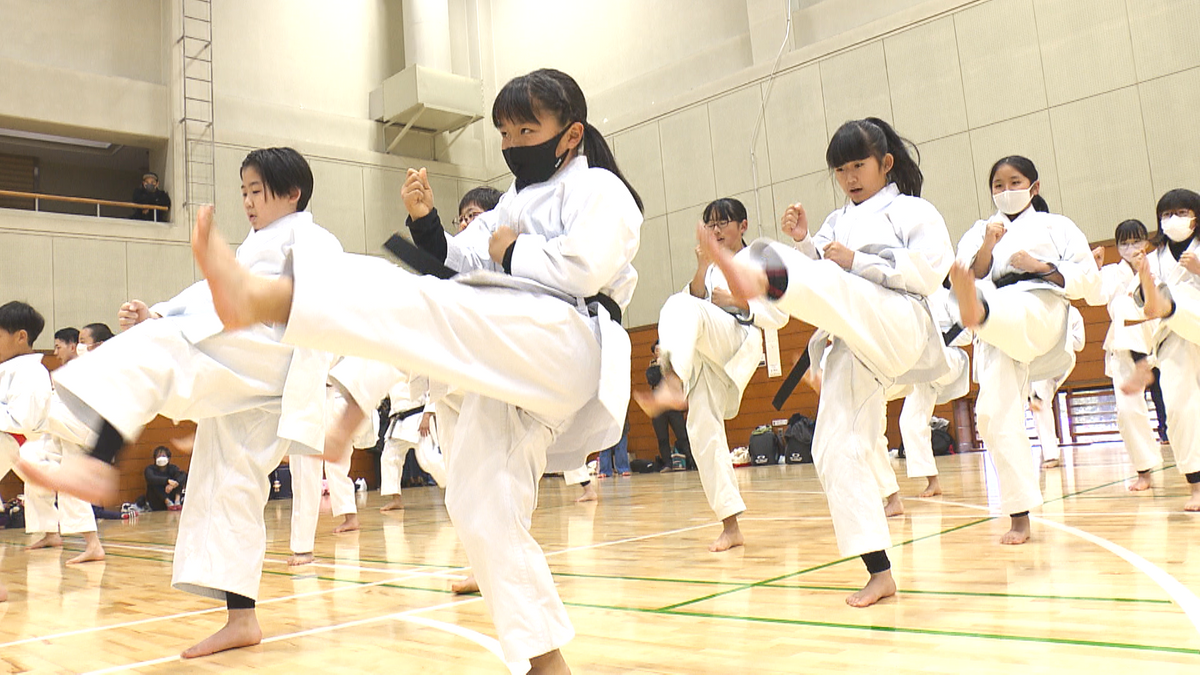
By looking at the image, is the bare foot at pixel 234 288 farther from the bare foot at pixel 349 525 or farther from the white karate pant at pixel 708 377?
the bare foot at pixel 349 525

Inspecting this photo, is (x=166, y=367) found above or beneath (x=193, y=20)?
beneath

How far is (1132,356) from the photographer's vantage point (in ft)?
17.6

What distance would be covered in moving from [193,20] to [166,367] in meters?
11.9

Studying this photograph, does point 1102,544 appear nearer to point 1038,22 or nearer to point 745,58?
point 1038,22

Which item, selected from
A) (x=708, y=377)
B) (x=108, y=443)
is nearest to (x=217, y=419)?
(x=108, y=443)

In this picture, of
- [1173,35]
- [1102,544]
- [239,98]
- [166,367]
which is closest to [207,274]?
[166,367]

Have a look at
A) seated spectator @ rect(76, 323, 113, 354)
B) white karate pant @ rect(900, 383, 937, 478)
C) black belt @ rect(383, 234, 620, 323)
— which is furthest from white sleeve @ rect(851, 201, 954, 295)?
seated spectator @ rect(76, 323, 113, 354)

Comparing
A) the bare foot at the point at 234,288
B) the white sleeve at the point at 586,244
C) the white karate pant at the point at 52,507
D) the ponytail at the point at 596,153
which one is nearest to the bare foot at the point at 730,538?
the ponytail at the point at 596,153

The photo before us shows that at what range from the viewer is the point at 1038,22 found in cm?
939

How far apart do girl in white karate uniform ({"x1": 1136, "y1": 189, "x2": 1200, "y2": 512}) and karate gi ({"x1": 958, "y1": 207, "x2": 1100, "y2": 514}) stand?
1.50ft

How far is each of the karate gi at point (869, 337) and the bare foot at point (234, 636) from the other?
157cm

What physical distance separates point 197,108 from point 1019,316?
39.0 feet

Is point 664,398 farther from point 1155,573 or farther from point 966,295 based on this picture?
point 1155,573

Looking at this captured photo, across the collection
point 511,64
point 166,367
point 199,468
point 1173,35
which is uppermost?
point 511,64
